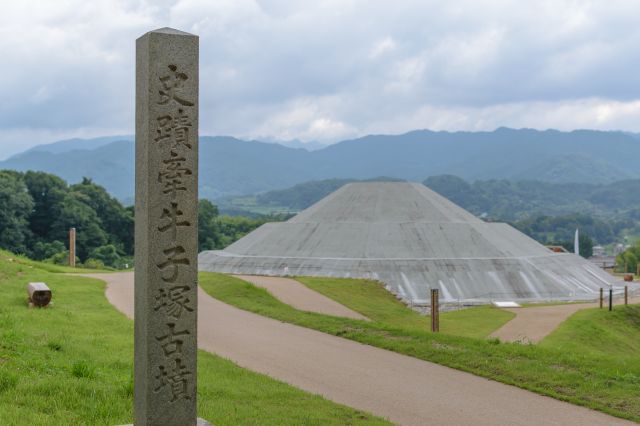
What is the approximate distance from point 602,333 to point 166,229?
20.8 m

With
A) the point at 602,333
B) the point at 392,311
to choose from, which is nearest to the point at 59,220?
the point at 392,311

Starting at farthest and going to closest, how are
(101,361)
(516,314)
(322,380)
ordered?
1. (516,314)
2. (322,380)
3. (101,361)

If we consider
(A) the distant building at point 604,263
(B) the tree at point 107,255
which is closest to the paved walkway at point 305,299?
(B) the tree at point 107,255

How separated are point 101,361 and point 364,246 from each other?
102 feet

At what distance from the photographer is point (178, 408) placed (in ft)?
21.5

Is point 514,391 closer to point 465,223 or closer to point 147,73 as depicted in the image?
point 147,73

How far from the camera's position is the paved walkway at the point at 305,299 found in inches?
888

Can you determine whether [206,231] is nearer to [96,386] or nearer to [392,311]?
[392,311]

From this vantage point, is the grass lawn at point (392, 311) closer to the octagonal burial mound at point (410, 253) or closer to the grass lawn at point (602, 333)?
the grass lawn at point (602, 333)

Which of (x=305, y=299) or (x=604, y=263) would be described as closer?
(x=305, y=299)

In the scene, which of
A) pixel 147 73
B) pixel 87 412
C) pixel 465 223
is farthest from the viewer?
pixel 465 223

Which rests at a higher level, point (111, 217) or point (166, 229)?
point (111, 217)

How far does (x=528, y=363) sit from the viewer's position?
1213cm

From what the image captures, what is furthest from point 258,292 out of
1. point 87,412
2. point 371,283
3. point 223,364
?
point 87,412
